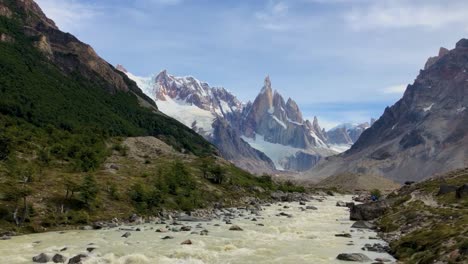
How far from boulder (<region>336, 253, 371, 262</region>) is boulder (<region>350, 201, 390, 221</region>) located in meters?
45.0

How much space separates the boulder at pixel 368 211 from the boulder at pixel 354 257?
4495 centimetres

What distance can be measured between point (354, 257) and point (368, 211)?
4719 cm

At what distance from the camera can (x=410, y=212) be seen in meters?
72.4

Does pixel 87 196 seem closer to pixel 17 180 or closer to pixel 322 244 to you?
pixel 17 180

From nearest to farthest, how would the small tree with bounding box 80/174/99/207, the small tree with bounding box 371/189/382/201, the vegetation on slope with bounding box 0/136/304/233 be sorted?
the vegetation on slope with bounding box 0/136/304/233 → the small tree with bounding box 80/174/99/207 → the small tree with bounding box 371/189/382/201

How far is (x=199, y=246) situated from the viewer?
51031 millimetres

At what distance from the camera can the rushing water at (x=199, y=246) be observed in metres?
44.6

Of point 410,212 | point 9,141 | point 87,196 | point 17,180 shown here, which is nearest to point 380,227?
point 410,212

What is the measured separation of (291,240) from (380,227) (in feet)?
66.8

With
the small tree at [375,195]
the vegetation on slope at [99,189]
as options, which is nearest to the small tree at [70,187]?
the vegetation on slope at [99,189]

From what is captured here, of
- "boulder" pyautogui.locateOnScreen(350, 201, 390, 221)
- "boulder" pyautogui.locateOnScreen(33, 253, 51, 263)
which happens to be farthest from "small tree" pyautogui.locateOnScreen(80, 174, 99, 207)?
"boulder" pyautogui.locateOnScreen(350, 201, 390, 221)

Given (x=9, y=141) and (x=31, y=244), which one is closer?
(x=31, y=244)

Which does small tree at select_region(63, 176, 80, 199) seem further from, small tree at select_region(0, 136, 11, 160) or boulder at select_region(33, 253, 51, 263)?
boulder at select_region(33, 253, 51, 263)

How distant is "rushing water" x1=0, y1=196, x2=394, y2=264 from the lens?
44.6 meters
